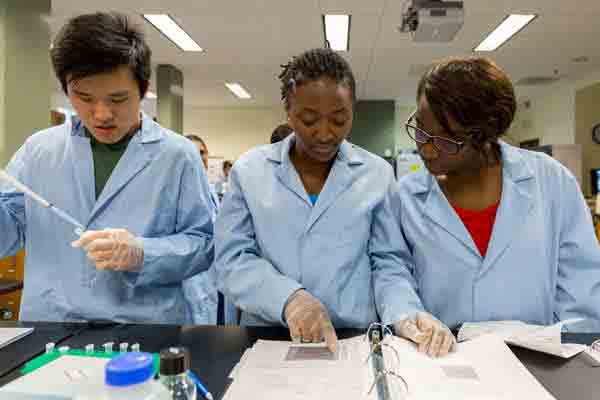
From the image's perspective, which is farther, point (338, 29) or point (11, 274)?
point (338, 29)

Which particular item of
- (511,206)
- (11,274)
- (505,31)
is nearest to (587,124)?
(505,31)

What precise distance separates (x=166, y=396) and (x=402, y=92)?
26.8ft

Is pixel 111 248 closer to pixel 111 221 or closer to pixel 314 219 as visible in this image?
pixel 111 221

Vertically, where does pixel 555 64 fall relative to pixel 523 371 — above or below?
above

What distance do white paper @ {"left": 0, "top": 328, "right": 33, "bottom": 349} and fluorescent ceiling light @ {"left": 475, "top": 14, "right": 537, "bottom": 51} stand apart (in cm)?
483

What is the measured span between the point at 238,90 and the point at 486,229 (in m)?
7.36

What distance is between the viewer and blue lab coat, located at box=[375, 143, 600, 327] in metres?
1.07

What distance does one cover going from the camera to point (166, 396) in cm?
53

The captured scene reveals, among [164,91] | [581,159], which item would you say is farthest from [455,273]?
[581,159]

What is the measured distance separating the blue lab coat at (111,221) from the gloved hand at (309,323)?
1.13 feet

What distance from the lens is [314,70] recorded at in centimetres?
110

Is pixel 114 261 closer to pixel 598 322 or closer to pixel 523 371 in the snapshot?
pixel 523 371

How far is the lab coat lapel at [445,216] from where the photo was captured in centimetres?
111

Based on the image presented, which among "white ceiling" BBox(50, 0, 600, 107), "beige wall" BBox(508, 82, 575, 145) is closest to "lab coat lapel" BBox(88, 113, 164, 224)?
"white ceiling" BBox(50, 0, 600, 107)
